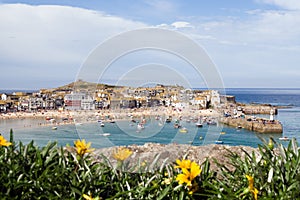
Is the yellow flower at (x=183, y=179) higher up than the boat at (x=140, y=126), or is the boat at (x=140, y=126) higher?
the boat at (x=140, y=126)

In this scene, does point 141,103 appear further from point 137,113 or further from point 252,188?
point 252,188

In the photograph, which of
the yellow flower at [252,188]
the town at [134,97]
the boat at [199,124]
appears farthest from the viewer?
the boat at [199,124]

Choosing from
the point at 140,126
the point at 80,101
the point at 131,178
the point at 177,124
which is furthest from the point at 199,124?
the point at 131,178

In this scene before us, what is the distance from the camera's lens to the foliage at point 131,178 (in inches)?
52.4

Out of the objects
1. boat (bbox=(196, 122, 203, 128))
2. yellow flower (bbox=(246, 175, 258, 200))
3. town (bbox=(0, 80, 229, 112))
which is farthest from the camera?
boat (bbox=(196, 122, 203, 128))

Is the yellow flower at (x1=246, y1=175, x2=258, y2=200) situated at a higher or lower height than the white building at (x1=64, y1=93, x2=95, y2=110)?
lower

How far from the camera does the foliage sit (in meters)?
1.33

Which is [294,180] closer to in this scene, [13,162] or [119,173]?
[119,173]

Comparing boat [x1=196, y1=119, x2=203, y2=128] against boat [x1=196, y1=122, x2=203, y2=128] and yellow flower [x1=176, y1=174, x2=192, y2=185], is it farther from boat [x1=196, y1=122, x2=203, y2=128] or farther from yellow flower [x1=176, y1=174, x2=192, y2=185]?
yellow flower [x1=176, y1=174, x2=192, y2=185]

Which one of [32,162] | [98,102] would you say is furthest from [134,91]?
[32,162]

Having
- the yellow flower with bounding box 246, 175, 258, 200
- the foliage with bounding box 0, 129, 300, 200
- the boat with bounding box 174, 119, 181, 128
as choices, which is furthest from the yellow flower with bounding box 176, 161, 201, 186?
the boat with bounding box 174, 119, 181, 128

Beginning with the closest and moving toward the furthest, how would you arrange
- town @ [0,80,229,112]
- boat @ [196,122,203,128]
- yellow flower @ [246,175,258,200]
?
yellow flower @ [246,175,258,200] → town @ [0,80,229,112] → boat @ [196,122,203,128]

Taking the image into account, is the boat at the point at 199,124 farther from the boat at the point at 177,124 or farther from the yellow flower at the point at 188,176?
the yellow flower at the point at 188,176

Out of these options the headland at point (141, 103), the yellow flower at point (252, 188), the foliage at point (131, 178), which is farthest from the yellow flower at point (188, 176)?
the headland at point (141, 103)
